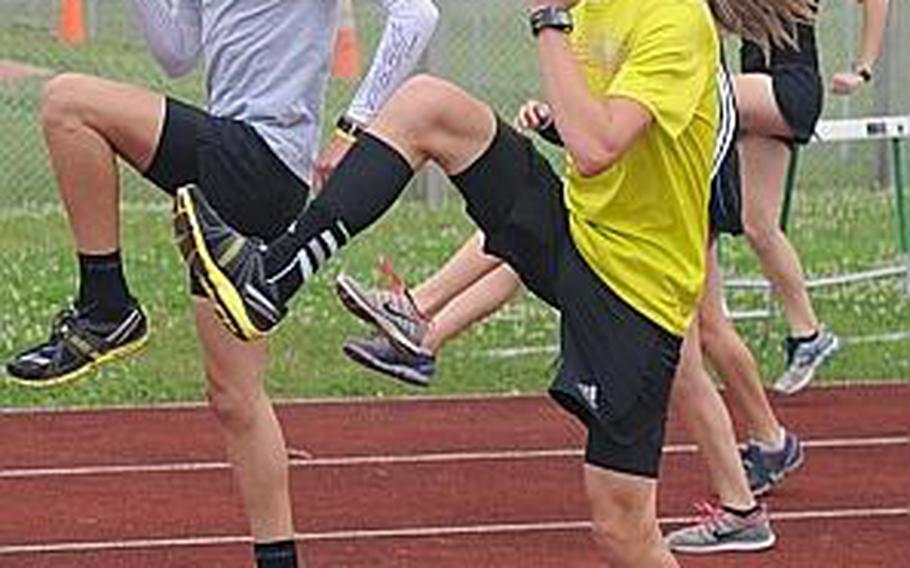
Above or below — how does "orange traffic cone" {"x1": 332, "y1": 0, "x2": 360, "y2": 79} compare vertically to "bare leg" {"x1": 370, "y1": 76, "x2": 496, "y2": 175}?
below

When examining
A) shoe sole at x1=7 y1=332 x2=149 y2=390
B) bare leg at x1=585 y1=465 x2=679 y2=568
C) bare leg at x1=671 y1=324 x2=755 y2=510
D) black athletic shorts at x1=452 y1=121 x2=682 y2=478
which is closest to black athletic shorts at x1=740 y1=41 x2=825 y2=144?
bare leg at x1=671 y1=324 x2=755 y2=510

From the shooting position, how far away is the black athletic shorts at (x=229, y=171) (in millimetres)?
7605

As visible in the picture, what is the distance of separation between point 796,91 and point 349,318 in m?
4.16

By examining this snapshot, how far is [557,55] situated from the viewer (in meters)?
6.86

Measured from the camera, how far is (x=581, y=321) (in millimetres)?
7137

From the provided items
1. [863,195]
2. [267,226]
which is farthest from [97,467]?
[863,195]

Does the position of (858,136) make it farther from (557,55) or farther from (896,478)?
(557,55)

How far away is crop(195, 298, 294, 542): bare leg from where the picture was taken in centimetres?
786

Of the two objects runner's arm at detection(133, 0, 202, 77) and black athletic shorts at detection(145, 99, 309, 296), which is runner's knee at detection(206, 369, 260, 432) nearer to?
black athletic shorts at detection(145, 99, 309, 296)

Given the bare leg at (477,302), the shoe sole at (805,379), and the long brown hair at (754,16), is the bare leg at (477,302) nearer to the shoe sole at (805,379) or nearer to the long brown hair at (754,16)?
the long brown hair at (754,16)

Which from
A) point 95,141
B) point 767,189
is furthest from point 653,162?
point 767,189

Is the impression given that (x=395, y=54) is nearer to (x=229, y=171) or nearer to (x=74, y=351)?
(x=229, y=171)

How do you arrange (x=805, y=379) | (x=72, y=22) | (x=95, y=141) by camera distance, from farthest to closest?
(x=72, y=22) → (x=805, y=379) → (x=95, y=141)

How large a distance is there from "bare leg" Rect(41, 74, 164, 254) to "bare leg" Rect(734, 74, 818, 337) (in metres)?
4.01
